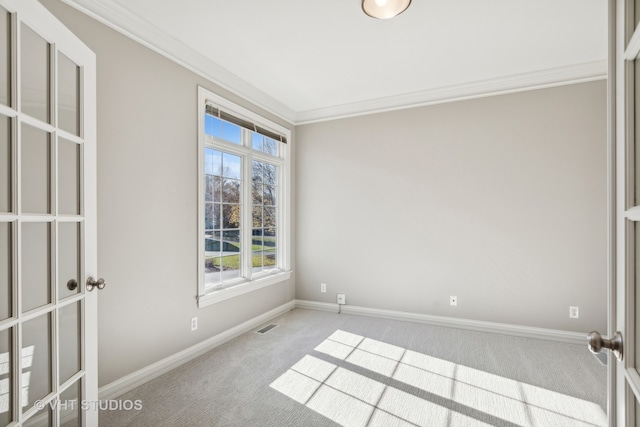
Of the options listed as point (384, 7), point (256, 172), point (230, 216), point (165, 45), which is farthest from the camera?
point (256, 172)

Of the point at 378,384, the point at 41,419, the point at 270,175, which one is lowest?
the point at 378,384

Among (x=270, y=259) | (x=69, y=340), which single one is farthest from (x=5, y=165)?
(x=270, y=259)

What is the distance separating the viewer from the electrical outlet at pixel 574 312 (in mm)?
3225

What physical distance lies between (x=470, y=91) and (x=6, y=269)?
398cm

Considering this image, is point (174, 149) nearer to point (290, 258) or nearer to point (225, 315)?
point (225, 315)

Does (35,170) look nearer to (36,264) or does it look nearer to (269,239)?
(36,264)

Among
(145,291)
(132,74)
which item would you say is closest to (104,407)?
(145,291)

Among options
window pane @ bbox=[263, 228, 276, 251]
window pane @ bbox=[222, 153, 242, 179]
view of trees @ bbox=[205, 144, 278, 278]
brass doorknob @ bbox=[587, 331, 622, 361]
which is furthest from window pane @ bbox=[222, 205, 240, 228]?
brass doorknob @ bbox=[587, 331, 622, 361]

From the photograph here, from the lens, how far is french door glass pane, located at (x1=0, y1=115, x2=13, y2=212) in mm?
1144

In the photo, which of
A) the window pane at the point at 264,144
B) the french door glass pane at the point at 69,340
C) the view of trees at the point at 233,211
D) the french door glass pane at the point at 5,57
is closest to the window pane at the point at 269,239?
the view of trees at the point at 233,211

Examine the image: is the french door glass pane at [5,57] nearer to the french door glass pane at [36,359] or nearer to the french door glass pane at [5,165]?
the french door glass pane at [5,165]

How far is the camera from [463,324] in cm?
361

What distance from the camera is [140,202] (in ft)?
8.02

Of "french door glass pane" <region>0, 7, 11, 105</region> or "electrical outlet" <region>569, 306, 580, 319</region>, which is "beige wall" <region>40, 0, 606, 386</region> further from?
"french door glass pane" <region>0, 7, 11, 105</region>
